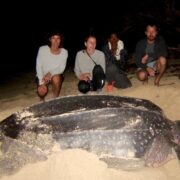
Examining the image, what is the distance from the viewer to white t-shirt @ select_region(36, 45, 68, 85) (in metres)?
3.72

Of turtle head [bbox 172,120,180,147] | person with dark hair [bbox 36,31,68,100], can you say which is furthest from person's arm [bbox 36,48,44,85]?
turtle head [bbox 172,120,180,147]

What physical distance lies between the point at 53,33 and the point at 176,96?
153 centimetres

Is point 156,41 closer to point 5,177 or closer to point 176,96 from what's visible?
point 176,96

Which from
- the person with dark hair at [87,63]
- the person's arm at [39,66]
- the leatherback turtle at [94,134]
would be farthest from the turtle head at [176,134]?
the person's arm at [39,66]

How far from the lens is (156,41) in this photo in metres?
4.10

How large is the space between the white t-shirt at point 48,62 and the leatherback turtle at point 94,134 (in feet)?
4.62

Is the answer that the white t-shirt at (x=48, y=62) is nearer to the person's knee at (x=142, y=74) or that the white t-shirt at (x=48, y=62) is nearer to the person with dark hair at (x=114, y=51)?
the person with dark hair at (x=114, y=51)

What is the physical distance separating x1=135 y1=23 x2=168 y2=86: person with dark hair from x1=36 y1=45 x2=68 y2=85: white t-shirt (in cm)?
103

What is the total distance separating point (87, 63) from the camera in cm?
388

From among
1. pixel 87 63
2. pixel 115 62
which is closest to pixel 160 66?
pixel 115 62

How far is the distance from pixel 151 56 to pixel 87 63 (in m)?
0.91

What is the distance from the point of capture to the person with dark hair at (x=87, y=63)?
12.4ft

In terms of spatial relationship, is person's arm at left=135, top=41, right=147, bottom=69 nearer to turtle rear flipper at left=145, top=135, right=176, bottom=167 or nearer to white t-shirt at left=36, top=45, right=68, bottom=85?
white t-shirt at left=36, top=45, right=68, bottom=85

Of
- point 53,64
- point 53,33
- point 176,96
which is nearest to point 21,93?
point 53,64
